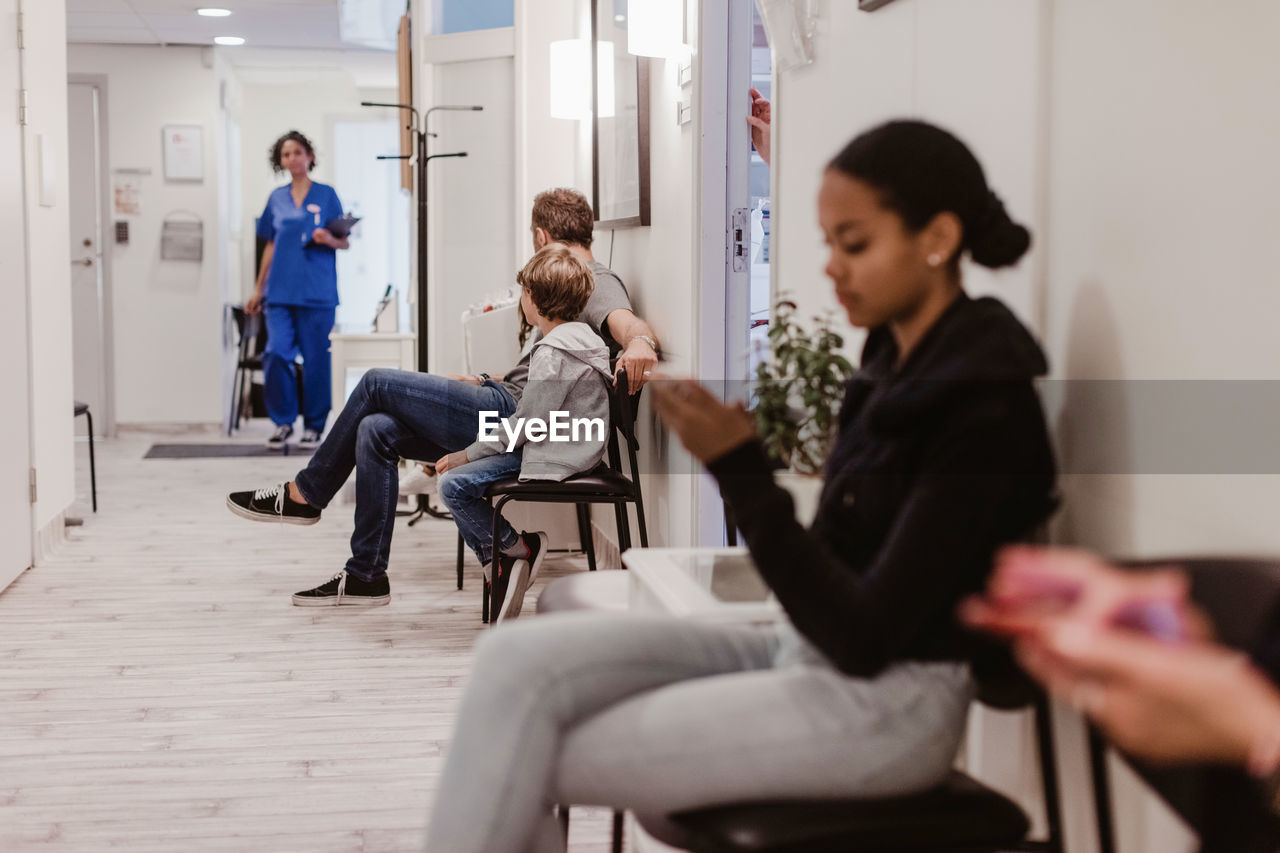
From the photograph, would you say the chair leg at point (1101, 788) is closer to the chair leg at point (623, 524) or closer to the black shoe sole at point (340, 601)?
the chair leg at point (623, 524)

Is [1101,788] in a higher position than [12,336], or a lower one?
lower

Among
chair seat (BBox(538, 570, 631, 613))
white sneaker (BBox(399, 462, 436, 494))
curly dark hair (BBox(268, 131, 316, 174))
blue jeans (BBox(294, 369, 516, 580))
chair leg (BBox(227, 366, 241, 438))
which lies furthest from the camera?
chair leg (BBox(227, 366, 241, 438))

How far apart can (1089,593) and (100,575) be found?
3.85m

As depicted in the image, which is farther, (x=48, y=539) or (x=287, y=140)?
(x=287, y=140)

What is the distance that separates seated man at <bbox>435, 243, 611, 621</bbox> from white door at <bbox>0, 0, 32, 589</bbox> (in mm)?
1399

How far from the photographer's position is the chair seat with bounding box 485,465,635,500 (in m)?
3.05

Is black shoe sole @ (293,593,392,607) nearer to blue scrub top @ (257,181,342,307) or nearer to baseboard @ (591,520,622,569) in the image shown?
baseboard @ (591,520,622,569)

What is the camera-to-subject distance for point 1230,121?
104 centimetres

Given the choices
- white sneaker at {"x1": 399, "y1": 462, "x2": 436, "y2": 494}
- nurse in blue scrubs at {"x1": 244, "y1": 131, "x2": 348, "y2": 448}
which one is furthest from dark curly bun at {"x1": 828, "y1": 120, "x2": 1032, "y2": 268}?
nurse in blue scrubs at {"x1": 244, "y1": 131, "x2": 348, "y2": 448}

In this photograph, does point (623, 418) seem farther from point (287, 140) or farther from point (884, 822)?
point (287, 140)

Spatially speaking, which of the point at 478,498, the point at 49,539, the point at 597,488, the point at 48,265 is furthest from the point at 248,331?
the point at 597,488

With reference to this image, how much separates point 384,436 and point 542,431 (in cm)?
54

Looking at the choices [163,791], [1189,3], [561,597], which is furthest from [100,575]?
[1189,3]

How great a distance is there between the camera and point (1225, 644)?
921mm
